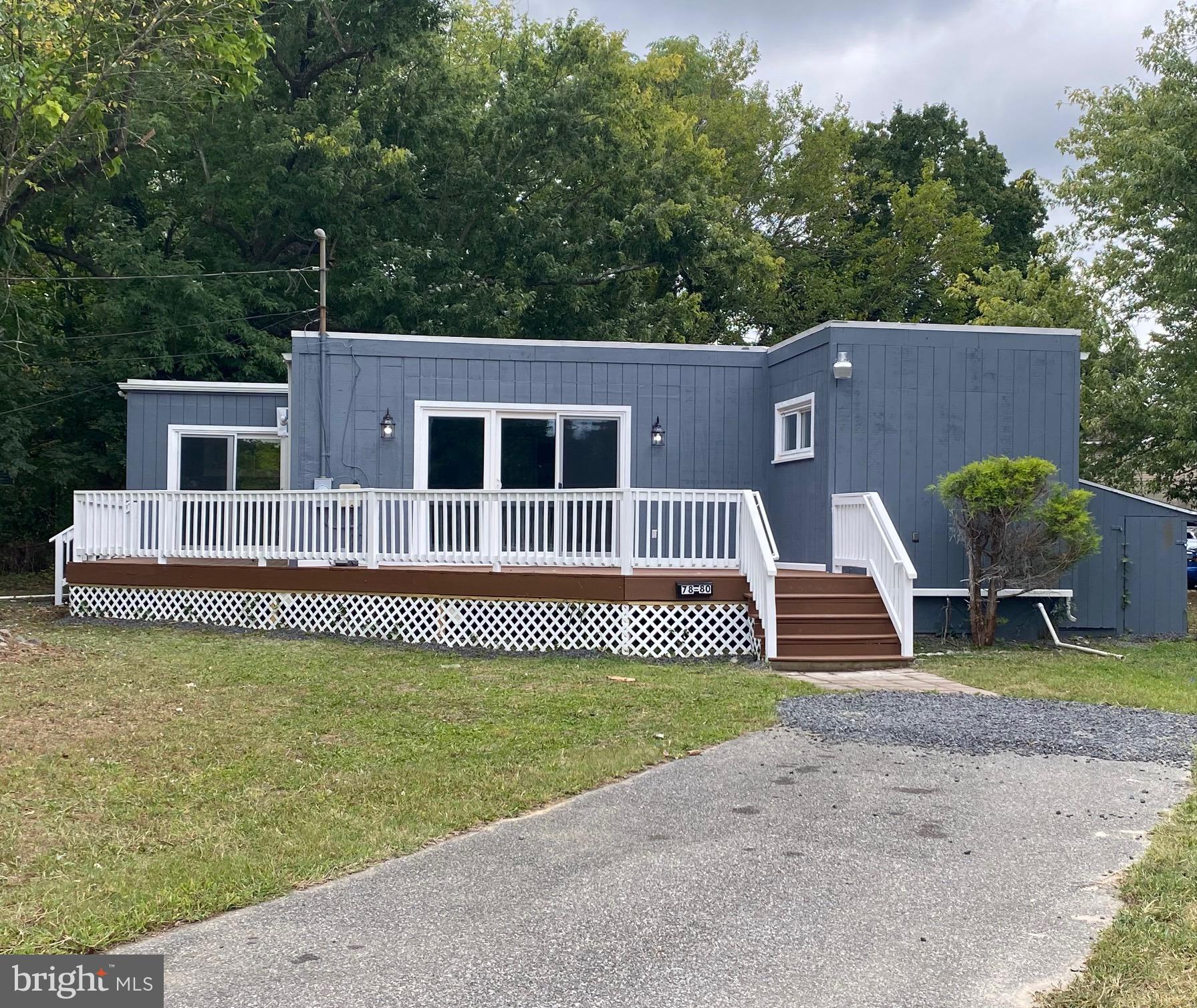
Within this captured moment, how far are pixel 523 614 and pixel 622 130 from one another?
16745mm

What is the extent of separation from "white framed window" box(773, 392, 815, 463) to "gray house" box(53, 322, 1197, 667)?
0.11 ft

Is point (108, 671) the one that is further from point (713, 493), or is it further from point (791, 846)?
point (791, 846)

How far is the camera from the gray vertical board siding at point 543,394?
41.9 feet

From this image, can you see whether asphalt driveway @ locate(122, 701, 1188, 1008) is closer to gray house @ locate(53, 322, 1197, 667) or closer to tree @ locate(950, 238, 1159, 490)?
gray house @ locate(53, 322, 1197, 667)

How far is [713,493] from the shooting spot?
10492mm

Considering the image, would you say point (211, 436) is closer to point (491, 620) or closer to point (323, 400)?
point (323, 400)

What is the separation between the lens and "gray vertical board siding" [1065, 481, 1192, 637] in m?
12.1

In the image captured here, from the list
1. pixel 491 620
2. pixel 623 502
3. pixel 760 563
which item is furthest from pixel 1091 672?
pixel 491 620

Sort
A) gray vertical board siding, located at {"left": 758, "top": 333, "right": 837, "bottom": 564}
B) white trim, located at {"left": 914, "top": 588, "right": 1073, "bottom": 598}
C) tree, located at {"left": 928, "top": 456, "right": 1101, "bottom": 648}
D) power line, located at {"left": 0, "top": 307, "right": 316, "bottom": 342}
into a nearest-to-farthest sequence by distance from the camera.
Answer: tree, located at {"left": 928, "top": 456, "right": 1101, "bottom": 648} < white trim, located at {"left": 914, "top": 588, "right": 1073, "bottom": 598} < gray vertical board siding, located at {"left": 758, "top": 333, "right": 837, "bottom": 564} < power line, located at {"left": 0, "top": 307, "right": 316, "bottom": 342}

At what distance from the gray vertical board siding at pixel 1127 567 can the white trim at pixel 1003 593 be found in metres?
0.32

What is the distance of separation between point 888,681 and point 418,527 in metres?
5.06

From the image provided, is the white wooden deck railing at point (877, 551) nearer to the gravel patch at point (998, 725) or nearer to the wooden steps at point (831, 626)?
the wooden steps at point (831, 626)

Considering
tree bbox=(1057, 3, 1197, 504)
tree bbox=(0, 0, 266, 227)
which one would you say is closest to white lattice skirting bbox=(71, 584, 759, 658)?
tree bbox=(0, 0, 266, 227)

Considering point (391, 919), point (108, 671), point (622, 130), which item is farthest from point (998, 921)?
point (622, 130)
